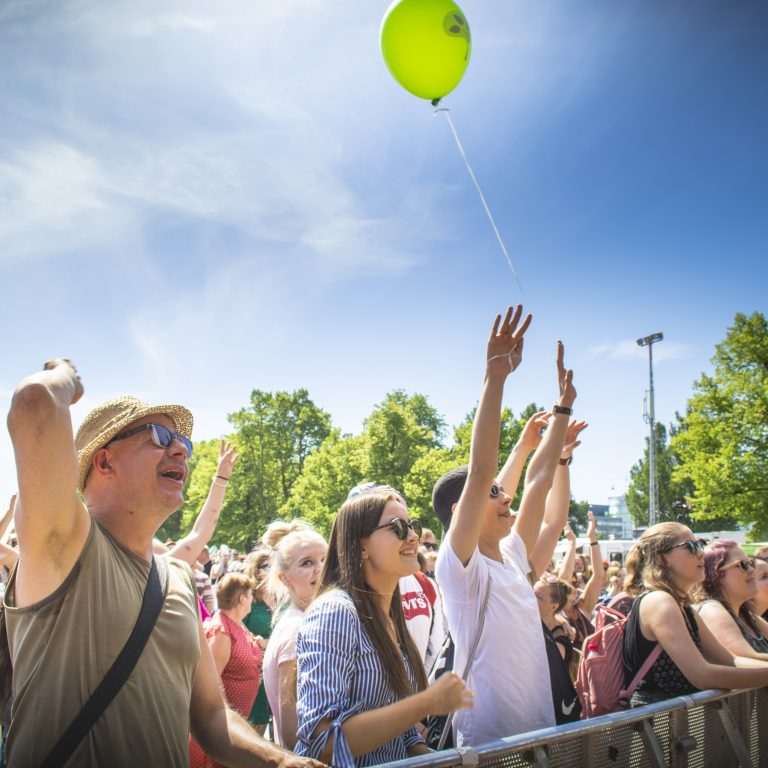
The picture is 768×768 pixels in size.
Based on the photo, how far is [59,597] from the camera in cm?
159

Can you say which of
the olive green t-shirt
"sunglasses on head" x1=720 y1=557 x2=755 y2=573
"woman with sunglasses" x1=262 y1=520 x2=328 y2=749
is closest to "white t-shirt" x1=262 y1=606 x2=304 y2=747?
"woman with sunglasses" x1=262 y1=520 x2=328 y2=749

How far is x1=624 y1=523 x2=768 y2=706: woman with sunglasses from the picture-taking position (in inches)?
117

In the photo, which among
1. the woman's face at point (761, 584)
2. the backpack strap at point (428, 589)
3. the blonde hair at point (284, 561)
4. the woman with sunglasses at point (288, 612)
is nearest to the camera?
the woman with sunglasses at point (288, 612)

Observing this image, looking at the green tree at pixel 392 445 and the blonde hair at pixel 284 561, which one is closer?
the blonde hair at pixel 284 561

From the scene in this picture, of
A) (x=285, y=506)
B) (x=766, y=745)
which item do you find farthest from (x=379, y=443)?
(x=766, y=745)

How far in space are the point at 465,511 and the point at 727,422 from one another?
23.6m

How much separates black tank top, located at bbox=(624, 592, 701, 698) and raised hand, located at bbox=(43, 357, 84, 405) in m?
2.97

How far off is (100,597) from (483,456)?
4.97ft

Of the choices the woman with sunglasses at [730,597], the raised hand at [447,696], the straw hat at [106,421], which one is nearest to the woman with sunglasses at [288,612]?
the raised hand at [447,696]

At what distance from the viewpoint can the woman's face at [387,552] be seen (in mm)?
2416

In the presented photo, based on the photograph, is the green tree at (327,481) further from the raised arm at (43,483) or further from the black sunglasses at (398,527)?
the raised arm at (43,483)

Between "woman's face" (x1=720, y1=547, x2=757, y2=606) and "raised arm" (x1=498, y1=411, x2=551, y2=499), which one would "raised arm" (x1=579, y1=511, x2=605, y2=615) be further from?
"raised arm" (x1=498, y1=411, x2=551, y2=499)

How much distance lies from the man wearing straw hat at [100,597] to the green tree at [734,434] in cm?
2370

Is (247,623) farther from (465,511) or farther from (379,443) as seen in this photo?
(379,443)
